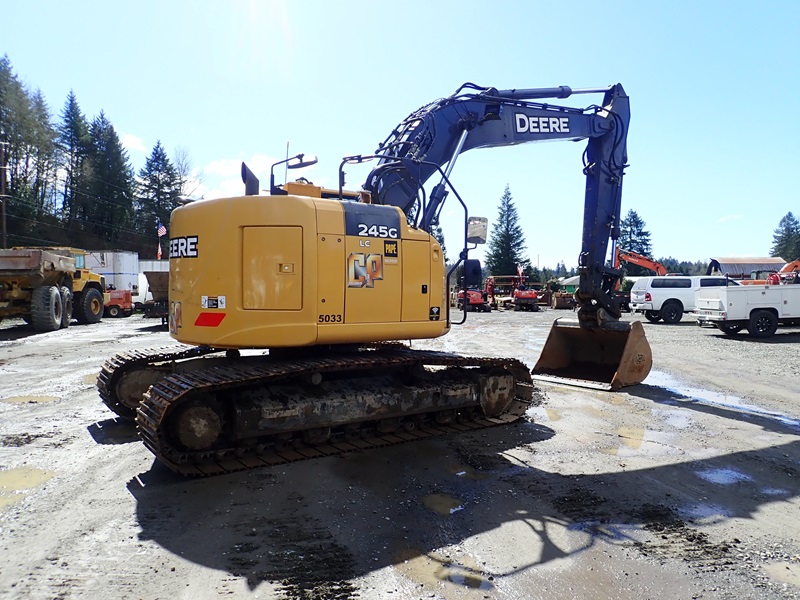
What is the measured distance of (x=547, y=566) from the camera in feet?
11.8

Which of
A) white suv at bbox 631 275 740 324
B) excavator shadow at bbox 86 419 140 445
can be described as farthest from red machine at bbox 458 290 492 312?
excavator shadow at bbox 86 419 140 445

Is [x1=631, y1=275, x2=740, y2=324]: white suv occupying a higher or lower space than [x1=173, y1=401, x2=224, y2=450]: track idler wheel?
higher

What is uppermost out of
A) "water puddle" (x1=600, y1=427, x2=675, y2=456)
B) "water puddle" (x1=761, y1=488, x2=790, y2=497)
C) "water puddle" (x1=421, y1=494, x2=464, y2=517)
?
"water puddle" (x1=421, y1=494, x2=464, y2=517)

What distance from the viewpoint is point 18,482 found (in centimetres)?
504

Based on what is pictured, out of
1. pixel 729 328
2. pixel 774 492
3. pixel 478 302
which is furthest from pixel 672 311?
pixel 774 492

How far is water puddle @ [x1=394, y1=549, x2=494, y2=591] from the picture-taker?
3.38 meters

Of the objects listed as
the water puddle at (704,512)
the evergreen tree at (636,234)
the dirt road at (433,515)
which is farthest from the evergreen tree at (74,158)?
the evergreen tree at (636,234)

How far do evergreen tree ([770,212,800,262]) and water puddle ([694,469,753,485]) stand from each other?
348 feet

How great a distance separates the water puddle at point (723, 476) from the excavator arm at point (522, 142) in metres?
3.83

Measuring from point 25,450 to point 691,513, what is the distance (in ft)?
20.7

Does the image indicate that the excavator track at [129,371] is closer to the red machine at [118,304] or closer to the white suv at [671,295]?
the white suv at [671,295]

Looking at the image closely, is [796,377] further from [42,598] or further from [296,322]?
[42,598]

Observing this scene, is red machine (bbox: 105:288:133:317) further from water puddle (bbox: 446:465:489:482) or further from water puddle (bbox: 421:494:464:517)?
water puddle (bbox: 421:494:464:517)

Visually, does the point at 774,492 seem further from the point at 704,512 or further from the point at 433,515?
the point at 433,515
